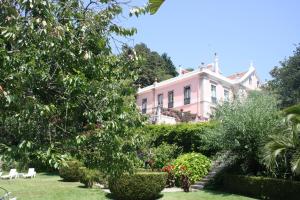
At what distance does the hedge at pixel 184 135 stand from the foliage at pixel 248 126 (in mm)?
3159

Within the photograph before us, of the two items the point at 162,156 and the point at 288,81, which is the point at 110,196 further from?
the point at 288,81

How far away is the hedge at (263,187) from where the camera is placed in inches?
779

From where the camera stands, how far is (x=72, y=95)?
760 cm

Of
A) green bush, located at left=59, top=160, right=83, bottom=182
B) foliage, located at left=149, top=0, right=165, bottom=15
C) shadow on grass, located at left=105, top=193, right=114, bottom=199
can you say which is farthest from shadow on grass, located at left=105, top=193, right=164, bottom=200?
foliage, located at left=149, top=0, right=165, bottom=15

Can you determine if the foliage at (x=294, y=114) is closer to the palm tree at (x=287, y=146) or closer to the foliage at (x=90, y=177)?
the palm tree at (x=287, y=146)

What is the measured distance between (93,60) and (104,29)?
0.77 meters

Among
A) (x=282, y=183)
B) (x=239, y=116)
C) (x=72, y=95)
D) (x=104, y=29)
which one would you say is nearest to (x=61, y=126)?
(x=72, y=95)

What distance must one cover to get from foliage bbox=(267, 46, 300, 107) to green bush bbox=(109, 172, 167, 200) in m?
30.6

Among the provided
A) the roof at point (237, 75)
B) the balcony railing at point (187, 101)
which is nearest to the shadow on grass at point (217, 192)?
the balcony railing at point (187, 101)

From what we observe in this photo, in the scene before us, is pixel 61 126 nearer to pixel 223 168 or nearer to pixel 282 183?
pixel 282 183

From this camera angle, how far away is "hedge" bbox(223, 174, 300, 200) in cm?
1978

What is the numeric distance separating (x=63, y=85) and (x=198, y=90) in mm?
39849

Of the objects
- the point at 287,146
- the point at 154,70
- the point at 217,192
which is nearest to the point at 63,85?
the point at 287,146

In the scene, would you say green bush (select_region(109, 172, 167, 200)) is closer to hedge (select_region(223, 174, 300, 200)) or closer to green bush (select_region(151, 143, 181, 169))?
hedge (select_region(223, 174, 300, 200))
